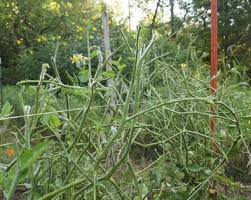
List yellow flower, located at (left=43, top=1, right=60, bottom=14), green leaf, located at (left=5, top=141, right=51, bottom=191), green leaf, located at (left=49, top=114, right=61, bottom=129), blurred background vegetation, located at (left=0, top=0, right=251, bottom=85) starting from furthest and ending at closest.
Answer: yellow flower, located at (left=43, top=1, right=60, bottom=14) → blurred background vegetation, located at (left=0, top=0, right=251, bottom=85) → green leaf, located at (left=49, top=114, right=61, bottom=129) → green leaf, located at (left=5, top=141, right=51, bottom=191)

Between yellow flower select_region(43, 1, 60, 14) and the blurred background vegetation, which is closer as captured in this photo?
the blurred background vegetation

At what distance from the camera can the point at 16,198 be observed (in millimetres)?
2186

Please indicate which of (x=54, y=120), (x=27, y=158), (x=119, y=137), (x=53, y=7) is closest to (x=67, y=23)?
(x=53, y=7)

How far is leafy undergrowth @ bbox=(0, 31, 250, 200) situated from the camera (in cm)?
86

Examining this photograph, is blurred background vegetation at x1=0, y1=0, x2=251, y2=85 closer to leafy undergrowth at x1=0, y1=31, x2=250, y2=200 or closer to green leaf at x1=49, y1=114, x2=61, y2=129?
leafy undergrowth at x1=0, y1=31, x2=250, y2=200

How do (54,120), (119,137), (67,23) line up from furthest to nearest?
1. (67,23)
2. (119,137)
3. (54,120)

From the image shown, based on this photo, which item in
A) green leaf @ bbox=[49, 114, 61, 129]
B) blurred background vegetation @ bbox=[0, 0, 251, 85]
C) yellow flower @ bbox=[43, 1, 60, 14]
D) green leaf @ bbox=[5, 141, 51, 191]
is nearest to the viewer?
green leaf @ bbox=[5, 141, 51, 191]

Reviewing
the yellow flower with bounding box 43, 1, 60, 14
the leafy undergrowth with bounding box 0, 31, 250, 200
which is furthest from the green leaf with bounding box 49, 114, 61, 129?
the yellow flower with bounding box 43, 1, 60, 14

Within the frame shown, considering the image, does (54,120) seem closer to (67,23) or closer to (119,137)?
(119,137)

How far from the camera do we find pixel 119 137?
1319 millimetres

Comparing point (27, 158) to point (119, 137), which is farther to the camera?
point (119, 137)

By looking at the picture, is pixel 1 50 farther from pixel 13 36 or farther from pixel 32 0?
pixel 32 0

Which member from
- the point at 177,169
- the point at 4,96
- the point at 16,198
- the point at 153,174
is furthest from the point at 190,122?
the point at 4,96

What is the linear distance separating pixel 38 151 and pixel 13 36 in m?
10.4
